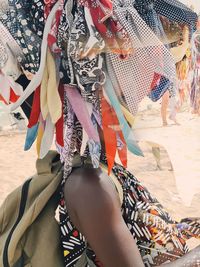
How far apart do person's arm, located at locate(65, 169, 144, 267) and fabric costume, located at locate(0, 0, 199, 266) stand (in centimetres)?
9

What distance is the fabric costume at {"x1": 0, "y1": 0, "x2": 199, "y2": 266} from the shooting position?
4.42 feet

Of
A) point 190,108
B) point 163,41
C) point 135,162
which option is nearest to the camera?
point 163,41

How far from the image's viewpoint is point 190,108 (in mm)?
1660

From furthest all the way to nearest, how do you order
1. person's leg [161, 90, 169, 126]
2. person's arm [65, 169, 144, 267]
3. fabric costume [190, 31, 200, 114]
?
1. fabric costume [190, 31, 200, 114]
2. person's leg [161, 90, 169, 126]
3. person's arm [65, 169, 144, 267]

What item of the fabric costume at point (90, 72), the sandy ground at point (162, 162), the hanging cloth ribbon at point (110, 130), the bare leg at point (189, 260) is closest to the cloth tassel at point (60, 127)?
the fabric costume at point (90, 72)

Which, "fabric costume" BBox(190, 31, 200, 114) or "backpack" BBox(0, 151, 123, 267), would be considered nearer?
"backpack" BBox(0, 151, 123, 267)

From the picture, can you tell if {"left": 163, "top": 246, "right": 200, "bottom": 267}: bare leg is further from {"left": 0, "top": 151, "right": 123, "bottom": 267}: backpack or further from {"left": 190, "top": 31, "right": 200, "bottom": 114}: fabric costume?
{"left": 190, "top": 31, "right": 200, "bottom": 114}: fabric costume

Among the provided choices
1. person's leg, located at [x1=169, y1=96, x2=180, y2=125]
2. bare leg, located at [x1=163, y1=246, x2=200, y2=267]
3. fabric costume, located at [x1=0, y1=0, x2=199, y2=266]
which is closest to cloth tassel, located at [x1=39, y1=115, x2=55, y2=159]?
fabric costume, located at [x1=0, y1=0, x2=199, y2=266]

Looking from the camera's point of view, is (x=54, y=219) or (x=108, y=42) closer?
(x=108, y=42)

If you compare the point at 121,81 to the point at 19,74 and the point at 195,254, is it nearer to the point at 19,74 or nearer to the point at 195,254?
the point at 19,74

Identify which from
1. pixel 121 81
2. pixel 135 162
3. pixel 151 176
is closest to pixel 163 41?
pixel 121 81

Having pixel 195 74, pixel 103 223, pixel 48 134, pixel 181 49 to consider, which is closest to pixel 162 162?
pixel 195 74

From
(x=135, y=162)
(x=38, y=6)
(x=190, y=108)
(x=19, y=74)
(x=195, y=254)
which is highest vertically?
(x=38, y=6)

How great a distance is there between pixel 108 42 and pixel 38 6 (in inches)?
9.2
